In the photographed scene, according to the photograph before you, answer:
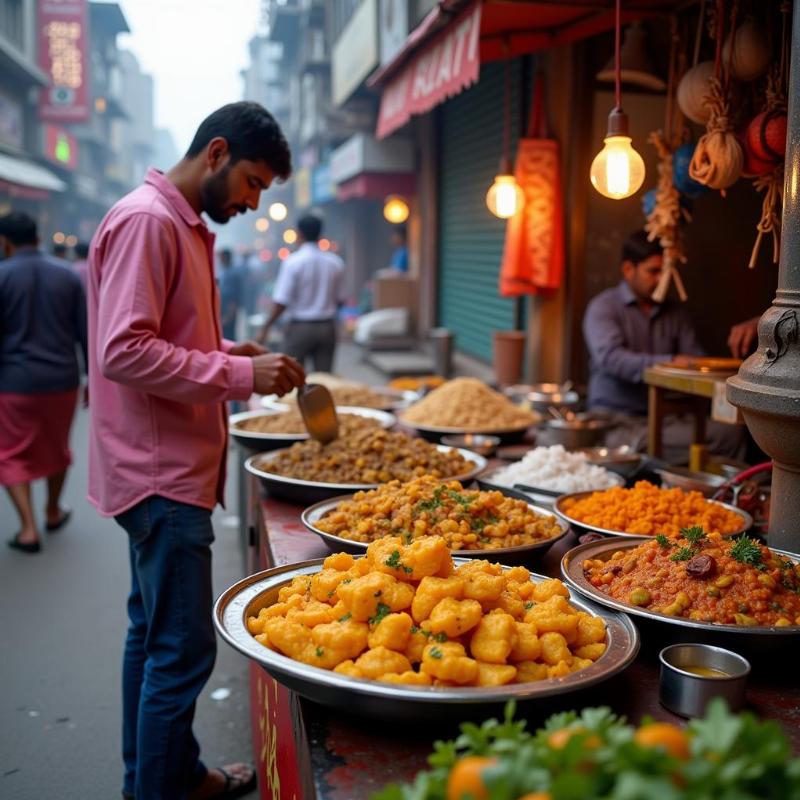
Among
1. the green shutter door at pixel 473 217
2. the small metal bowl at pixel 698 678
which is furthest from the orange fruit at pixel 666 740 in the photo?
the green shutter door at pixel 473 217

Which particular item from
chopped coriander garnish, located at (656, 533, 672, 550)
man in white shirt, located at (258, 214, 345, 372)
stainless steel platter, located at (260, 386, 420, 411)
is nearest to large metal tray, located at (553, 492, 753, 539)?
chopped coriander garnish, located at (656, 533, 672, 550)

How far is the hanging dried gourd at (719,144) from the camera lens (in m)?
3.42

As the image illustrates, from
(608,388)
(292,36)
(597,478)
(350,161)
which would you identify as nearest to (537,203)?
(608,388)

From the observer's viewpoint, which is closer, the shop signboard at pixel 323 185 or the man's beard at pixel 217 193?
the man's beard at pixel 217 193

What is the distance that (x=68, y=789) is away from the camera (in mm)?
3607

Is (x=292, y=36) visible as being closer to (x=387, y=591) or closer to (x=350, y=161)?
(x=350, y=161)

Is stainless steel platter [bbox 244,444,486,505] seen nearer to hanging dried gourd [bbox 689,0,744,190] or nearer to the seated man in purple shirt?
hanging dried gourd [bbox 689,0,744,190]

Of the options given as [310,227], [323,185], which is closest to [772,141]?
[310,227]

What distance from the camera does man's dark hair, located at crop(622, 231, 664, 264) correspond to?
553cm

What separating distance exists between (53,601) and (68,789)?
220 cm

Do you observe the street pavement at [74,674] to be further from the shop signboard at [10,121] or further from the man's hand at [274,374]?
the shop signboard at [10,121]

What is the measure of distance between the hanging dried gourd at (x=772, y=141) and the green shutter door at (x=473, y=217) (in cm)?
502

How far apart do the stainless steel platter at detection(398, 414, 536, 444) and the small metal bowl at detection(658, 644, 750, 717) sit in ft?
9.09

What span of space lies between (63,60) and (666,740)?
31.7m
